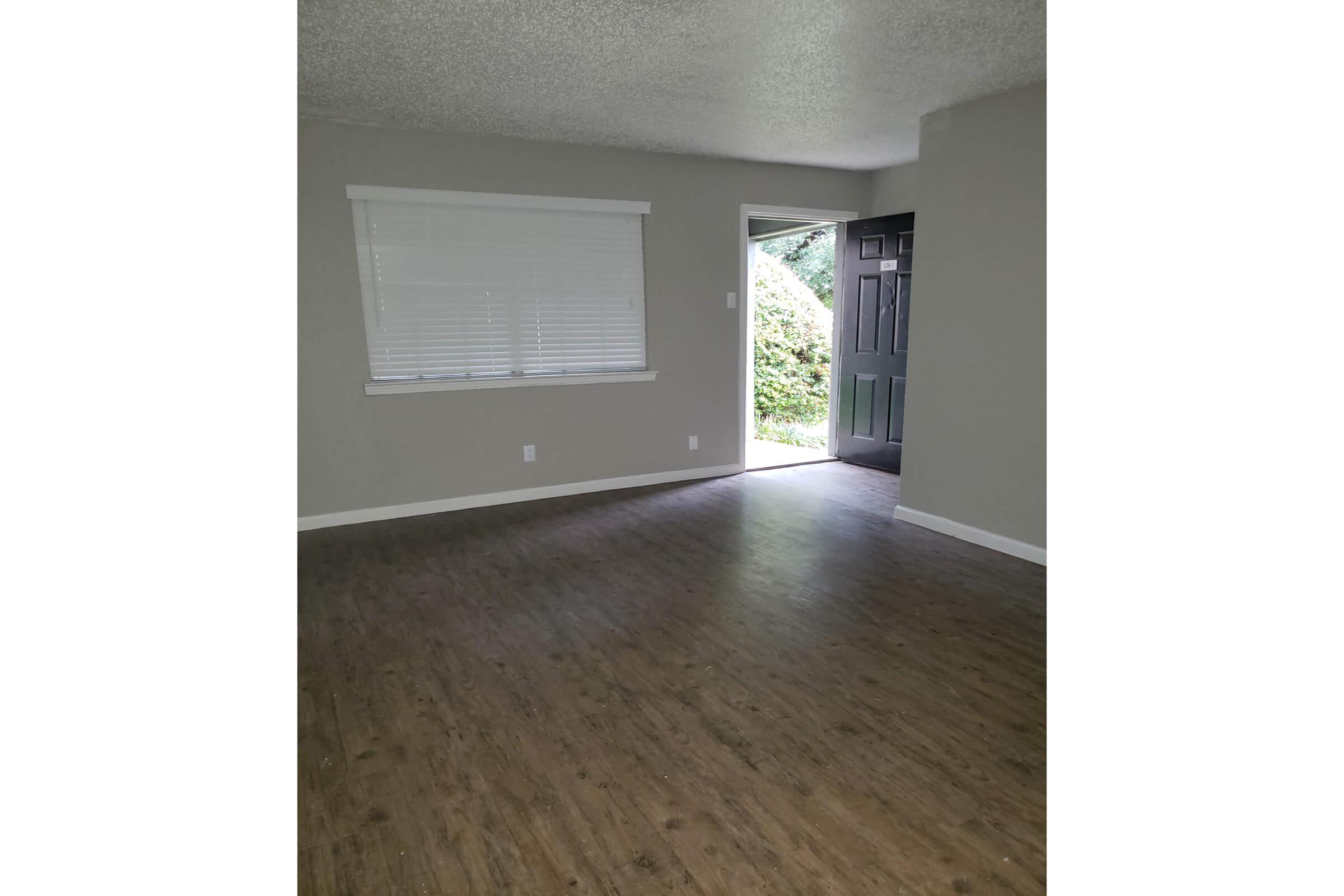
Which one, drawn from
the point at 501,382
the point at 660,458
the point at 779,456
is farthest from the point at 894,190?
the point at 501,382

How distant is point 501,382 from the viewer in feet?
15.3

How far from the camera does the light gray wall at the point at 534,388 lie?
162 inches

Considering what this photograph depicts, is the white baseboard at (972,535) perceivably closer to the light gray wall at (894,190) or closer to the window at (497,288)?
the window at (497,288)

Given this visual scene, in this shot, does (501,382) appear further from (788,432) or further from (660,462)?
(788,432)

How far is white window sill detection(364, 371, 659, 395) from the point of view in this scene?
4.35 meters

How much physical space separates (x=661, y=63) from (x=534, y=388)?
7.34 ft

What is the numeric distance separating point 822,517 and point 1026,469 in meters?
1.23

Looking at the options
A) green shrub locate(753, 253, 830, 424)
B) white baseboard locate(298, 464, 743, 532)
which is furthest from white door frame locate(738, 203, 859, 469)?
green shrub locate(753, 253, 830, 424)

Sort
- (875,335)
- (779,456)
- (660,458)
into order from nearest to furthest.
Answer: (660,458) → (875,335) → (779,456)

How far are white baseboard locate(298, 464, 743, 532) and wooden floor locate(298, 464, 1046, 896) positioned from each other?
0.28 m

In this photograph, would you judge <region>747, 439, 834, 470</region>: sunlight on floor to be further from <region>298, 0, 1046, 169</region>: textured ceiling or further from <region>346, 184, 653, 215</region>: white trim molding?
<region>298, 0, 1046, 169</region>: textured ceiling

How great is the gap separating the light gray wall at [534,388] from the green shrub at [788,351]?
3.18m

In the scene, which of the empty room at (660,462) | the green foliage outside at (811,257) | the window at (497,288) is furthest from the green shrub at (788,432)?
the window at (497,288)
